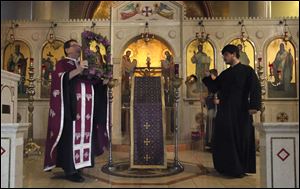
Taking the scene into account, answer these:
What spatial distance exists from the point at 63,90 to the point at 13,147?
105 cm

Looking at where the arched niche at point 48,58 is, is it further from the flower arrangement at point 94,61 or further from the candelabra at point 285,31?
the candelabra at point 285,31

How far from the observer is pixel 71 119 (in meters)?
4.43

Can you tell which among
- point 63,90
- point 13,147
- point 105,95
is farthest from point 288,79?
point 13,147

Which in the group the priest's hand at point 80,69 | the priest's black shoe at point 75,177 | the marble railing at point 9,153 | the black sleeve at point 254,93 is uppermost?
the priest's hand at point 80,69

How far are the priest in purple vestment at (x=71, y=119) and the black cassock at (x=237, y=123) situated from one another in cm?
174

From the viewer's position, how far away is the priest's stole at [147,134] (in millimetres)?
5219

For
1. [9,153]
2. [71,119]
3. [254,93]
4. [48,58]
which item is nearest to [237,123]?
[254,93]

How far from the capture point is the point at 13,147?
143 inches

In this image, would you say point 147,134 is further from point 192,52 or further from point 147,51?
point 147,51

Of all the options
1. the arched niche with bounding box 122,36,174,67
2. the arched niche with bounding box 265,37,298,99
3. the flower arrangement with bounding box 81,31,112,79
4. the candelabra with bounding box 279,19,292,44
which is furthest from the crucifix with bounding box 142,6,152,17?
the flower arrangement with bounding box 81,31,112,79

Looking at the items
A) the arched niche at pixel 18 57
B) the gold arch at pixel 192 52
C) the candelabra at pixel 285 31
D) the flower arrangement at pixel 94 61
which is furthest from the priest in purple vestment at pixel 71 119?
the candelabra at pixel 285 31

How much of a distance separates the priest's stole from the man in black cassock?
803mm

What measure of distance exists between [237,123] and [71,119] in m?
2.18

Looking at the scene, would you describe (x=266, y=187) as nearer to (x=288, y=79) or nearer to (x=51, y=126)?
(x=51, y=126)
